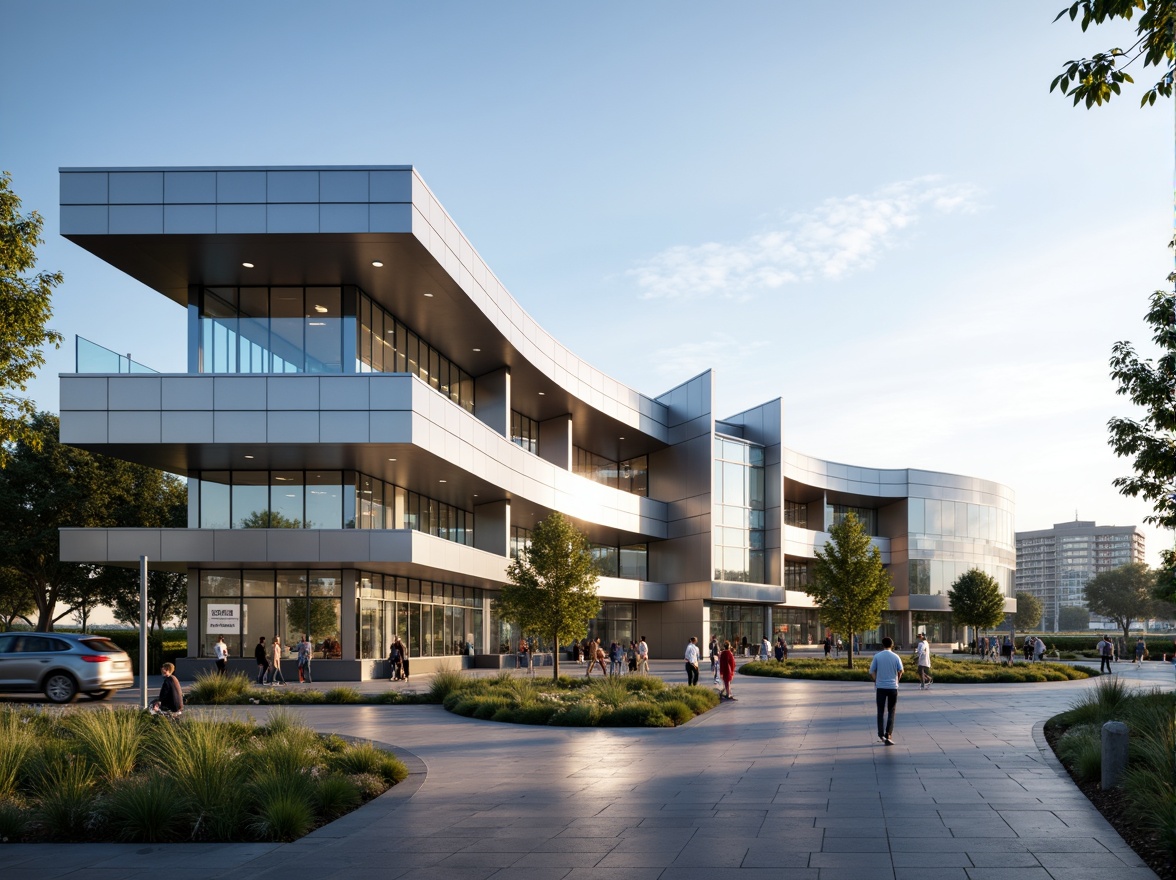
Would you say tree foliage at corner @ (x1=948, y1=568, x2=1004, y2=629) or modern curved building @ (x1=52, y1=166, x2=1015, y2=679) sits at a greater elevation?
modern curved building @ (x1=52, y1=166, x2=1015, y2=679)

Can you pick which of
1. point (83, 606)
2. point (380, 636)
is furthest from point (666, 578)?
point (83, 606)

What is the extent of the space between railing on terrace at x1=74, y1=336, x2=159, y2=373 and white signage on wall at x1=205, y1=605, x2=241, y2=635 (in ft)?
28.4

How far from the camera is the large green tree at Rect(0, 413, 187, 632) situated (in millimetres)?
46969

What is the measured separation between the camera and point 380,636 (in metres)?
37.8

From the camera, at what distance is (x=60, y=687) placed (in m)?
25.0

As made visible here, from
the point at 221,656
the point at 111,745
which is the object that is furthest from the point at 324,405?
the point at 111,745

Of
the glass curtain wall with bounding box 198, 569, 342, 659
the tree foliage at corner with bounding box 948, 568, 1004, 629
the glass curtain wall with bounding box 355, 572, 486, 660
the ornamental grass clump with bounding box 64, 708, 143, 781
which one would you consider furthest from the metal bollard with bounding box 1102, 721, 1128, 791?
the tree foliage at corner with bounding box 948, 568, 1004, 629

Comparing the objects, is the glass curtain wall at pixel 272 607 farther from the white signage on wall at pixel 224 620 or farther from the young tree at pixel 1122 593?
the young tree at pixel 1122 593

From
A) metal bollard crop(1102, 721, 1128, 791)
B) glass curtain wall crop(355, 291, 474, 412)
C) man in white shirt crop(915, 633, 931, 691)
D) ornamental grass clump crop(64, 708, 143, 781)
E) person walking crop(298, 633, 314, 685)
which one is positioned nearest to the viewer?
metal bollard crop(1102, 721, 1128, 791)

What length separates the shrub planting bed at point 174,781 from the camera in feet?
33.4

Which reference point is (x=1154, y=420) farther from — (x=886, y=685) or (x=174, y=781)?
(x=174, y=781)

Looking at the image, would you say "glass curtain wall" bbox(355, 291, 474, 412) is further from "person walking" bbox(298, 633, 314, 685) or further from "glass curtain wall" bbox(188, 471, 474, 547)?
"person walking" bbox(298, 633, 314, 685)

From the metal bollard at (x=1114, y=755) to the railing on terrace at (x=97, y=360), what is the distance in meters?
27.6

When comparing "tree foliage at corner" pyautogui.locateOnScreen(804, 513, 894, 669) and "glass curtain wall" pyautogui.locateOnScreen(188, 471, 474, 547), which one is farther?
"tree foliage at corner" pyautogui.locateOnScreen(804, 513, 894, 669)
